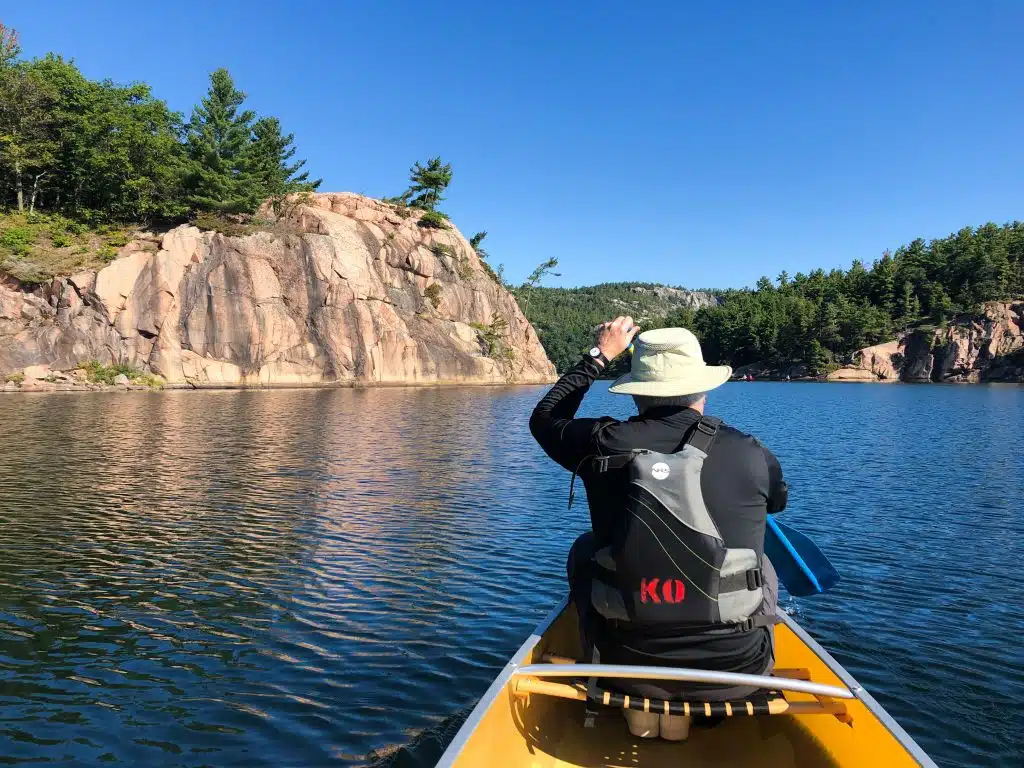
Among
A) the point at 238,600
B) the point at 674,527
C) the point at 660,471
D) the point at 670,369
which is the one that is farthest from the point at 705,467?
the point at 238,600

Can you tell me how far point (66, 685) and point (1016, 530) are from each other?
1596 cm

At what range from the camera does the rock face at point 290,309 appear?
54.9 metres

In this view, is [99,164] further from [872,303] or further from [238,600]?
[872,303]

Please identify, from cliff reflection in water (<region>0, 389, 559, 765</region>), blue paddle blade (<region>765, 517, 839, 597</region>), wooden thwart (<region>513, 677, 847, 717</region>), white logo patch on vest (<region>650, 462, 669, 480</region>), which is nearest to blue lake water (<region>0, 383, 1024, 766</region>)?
cliff reflection in water (<region>0, 389, 559, 765</region>)

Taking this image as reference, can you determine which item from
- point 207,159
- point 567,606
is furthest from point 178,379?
point 567,606

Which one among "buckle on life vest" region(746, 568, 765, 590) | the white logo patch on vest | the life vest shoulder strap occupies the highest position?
the life vest shoulder strap

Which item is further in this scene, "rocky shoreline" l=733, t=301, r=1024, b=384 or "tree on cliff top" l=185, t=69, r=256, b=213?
"rocky shoreline" l=733, t=301, r=1024, b=384

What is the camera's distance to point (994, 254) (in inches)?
4656

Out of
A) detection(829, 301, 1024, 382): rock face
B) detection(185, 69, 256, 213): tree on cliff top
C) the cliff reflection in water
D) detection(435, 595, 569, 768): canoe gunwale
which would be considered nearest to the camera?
detection(435, 595, 569, 768): canoe gunwale

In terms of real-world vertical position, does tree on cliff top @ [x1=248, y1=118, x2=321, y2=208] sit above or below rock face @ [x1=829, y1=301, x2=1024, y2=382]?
above

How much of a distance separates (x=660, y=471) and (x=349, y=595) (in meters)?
7.14

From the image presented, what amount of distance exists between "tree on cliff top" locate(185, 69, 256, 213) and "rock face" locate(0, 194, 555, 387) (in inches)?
144

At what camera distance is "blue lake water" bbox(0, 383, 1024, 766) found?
619 cm

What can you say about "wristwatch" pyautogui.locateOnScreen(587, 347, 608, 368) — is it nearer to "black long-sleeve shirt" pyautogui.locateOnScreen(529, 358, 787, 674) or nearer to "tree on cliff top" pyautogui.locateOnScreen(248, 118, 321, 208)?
"black long-sleeve shirt" pyautogui.locateOnScreen(529, 358, 787, 674)
